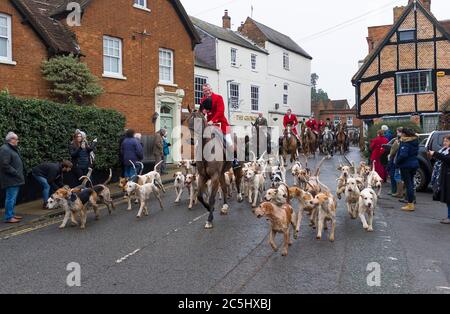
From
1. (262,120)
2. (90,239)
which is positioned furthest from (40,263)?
(262,120)

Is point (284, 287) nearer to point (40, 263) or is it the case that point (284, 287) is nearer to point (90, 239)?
point (40, 263)

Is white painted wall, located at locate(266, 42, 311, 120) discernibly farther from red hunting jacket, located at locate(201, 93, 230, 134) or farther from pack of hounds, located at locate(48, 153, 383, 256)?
red hunting jacket, located at locate(201, 93, 230, 134)

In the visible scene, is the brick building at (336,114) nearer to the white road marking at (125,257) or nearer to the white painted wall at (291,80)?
the white painted wall at (291,80)

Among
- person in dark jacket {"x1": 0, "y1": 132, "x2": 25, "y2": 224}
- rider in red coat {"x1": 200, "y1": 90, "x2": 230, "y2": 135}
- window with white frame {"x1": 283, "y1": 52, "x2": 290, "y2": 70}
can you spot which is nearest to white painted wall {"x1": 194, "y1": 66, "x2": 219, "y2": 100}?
window with white frame {"x1": 283, "y1": 52, "x2": 290, "y2": 70}

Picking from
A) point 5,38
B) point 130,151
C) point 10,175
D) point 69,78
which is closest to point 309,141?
point 130,151

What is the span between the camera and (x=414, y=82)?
30656 millimetres

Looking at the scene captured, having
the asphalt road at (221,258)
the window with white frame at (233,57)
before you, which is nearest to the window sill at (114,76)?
the asphalt road at (221,258)

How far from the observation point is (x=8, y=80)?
52.7 feet

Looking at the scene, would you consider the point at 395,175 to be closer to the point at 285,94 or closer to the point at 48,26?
the point at 48,26

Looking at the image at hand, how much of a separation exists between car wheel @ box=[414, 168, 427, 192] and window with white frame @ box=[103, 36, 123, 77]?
13.9 meters

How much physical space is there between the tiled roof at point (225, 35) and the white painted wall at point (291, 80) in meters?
2.24

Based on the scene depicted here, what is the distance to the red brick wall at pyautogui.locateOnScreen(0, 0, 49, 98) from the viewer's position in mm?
16016

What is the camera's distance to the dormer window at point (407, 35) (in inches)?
1201

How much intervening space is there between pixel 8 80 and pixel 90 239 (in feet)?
35.2
